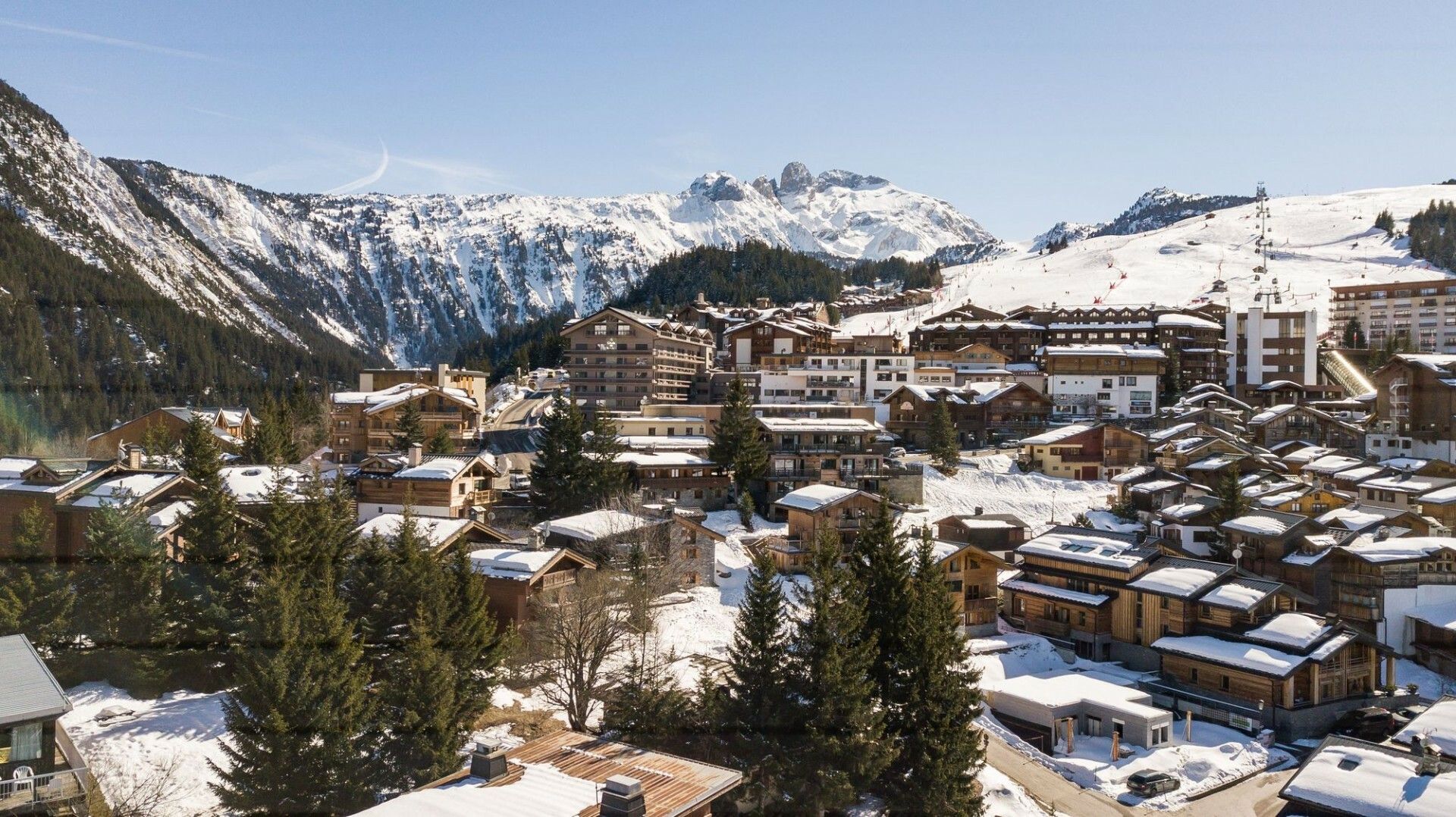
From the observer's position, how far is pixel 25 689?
518 inches

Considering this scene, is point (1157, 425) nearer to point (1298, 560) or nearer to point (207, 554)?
point (1298, 560)

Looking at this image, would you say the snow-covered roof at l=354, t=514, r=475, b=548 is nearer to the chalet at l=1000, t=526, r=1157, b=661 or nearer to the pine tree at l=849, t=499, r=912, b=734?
the pine tree at l=849, t=499, r=912, b=734

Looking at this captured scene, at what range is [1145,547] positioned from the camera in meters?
33.3

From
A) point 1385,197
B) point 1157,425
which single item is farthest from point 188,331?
point 1385,197

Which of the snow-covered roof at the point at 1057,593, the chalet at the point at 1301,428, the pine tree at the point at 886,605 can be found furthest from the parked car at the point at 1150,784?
the chalet at the point at 1301,428

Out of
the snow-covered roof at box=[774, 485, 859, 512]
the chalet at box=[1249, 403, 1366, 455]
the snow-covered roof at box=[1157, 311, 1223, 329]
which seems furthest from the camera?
the snow-covered roof at box=[1157, 311, 1223, 329]

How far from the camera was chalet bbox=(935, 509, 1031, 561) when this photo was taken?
37.8 meters

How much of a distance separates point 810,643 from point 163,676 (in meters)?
15.2

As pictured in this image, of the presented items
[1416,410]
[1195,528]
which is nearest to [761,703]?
[1195,528]

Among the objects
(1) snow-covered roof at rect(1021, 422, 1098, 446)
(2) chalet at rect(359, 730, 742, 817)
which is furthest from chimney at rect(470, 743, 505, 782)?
(1) snow-covered roof at rect(1021, 422, 1098, 446)

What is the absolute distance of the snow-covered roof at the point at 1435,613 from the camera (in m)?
31.8

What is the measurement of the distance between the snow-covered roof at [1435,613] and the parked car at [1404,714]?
5160mm

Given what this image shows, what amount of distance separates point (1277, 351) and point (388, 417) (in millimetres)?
69414

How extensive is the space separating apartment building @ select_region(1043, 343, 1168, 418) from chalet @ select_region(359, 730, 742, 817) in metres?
52.2
